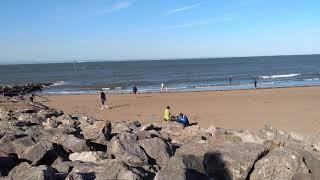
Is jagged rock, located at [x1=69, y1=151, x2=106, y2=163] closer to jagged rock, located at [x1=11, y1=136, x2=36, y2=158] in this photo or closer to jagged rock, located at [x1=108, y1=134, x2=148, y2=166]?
jagged rock, located at [x1=108, y1=134, x2=148, y2=166]

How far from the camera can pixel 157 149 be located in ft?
32.4

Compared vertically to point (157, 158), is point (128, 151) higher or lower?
higher

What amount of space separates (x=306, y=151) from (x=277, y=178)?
1164 millimetres

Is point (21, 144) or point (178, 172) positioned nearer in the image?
point (178, 172)

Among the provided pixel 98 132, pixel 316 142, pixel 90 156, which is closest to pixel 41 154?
pixel 90 156

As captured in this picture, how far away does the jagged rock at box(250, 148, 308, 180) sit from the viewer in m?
7.96

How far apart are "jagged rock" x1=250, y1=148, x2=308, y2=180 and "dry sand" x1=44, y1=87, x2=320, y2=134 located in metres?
11.1

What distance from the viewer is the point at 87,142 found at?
11.0 metres

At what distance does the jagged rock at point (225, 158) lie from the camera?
26.4 ft

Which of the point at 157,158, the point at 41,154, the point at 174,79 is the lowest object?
the point at 174,79

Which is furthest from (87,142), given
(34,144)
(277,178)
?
(277,178)

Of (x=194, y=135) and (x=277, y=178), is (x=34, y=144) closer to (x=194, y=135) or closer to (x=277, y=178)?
(x=194, y=135)

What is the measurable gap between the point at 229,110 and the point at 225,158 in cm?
1954

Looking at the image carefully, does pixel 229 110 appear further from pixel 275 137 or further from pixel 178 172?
pixel 178 172
